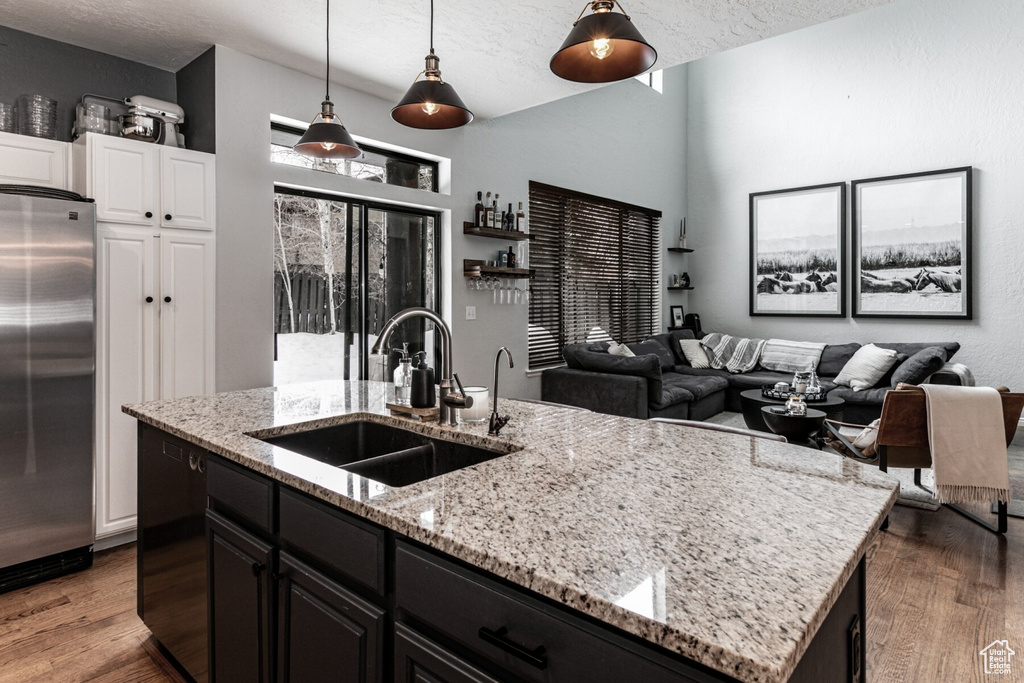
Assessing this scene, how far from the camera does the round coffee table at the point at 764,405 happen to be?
4.48m

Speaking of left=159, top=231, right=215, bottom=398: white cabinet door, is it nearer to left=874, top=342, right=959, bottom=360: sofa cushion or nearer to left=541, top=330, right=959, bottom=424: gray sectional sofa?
left=541, top=330, right=959, bottom=424: gray sectional sofa

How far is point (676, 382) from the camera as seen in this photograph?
18.3 ft

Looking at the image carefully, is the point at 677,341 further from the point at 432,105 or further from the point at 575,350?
the point at 432,105

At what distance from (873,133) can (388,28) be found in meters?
5.59

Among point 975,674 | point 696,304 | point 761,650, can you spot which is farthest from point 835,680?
point 696,304

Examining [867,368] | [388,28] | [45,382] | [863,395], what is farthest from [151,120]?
[867,368]

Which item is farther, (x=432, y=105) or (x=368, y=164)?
(x=368, y=164)

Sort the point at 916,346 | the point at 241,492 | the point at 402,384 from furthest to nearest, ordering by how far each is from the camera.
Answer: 1. the point at 916,346
2. the point at 402,384
3. the point at 241,492

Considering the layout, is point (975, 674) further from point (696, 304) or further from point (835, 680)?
point (696, 304)

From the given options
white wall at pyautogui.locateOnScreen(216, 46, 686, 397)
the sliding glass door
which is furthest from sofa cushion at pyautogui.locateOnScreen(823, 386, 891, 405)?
the sliding glass door

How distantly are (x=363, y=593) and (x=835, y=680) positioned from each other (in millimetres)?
874

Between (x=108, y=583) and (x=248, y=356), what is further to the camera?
(x=248, y=356)

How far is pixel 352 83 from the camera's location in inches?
148

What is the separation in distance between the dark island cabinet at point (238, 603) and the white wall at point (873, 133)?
6569 millimetres
